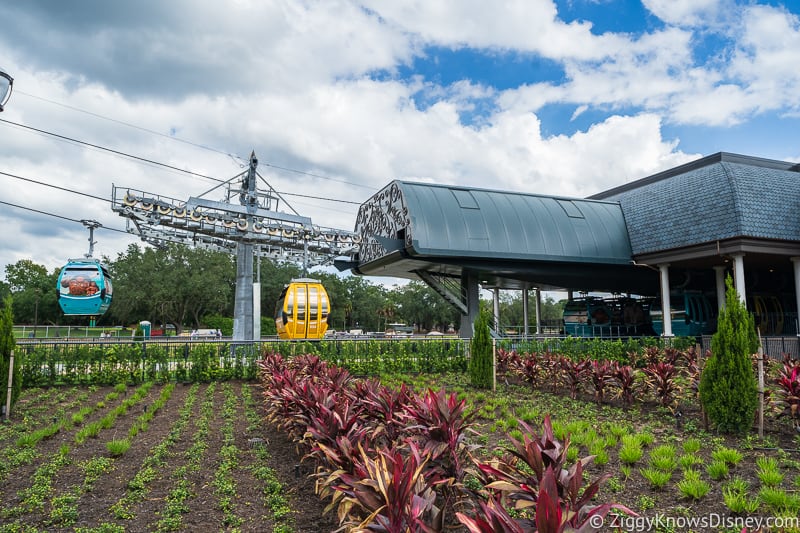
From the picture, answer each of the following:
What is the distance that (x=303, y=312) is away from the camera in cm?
1736

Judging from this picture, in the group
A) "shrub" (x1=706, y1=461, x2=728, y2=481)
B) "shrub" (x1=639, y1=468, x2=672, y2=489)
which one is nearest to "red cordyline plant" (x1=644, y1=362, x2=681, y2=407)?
"shrub" (x1=706, y1=461, x2=728, y2=481)

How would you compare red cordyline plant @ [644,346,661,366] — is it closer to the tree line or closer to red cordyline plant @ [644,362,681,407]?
red cordyline plant @ [644,362,681,407]

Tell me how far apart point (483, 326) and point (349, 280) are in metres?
42.8

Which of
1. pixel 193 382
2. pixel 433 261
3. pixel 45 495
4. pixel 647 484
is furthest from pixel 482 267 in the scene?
pixel 45 495

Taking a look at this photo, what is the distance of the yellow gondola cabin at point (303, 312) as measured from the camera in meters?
17.3

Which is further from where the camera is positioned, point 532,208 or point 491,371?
point 532,208

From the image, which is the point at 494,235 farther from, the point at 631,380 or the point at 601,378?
the point at 631,380

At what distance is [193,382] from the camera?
44.2ft

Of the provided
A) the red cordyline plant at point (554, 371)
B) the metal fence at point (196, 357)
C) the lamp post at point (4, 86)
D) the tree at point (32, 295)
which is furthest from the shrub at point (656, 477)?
the tree at point (32, 295)

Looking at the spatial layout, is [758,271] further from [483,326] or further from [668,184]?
[483,326]

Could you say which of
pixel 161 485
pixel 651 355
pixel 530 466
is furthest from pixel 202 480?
pixel 651 355

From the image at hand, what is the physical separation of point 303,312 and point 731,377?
1296 cm

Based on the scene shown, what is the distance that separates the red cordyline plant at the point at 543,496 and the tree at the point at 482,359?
7.78m

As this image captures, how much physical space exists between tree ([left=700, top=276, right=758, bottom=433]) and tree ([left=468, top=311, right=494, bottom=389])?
17.1ft
